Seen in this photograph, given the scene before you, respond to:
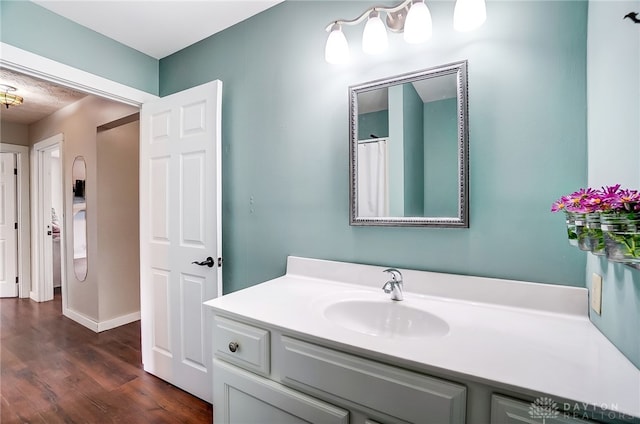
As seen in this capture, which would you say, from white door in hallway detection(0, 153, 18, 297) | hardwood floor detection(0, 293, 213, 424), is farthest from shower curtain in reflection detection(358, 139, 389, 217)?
white door in hallway detection(0, 153, 18, 297)

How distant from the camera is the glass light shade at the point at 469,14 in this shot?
3.77ft

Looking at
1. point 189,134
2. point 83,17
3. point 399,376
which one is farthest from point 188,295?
point 83,17

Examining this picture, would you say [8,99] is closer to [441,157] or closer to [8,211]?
[8,211]

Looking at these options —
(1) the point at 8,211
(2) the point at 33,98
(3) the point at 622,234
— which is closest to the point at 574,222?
(3) the point at 622,234

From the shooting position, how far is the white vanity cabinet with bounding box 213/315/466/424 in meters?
0.80

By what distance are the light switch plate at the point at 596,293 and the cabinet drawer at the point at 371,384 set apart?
564 millimetres

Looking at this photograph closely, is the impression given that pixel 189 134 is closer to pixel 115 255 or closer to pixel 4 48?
pixel 4 48

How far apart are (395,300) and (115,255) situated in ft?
10.1

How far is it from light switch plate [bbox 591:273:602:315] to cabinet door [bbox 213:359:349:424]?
842mm

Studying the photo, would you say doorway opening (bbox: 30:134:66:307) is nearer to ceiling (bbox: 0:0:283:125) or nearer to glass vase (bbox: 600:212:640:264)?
ceiling (bbox: 0:0:283:125)

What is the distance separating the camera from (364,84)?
1462 mm

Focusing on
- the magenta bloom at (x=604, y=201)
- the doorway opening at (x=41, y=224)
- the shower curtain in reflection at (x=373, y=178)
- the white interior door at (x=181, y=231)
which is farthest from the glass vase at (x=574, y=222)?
the doorway opening at (x=41, y=224)

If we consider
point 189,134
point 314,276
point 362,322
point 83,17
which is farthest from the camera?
point 189,134

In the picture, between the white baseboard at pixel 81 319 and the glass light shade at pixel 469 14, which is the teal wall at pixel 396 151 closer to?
the glass light shade at pixel 469 14
